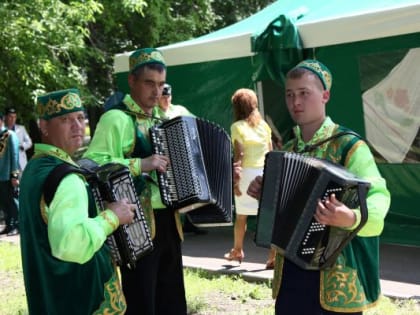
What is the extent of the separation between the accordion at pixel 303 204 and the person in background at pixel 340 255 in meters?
0.12

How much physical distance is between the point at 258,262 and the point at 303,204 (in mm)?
4291

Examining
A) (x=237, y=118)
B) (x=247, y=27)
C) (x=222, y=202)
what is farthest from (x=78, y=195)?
(x=247, y=27)

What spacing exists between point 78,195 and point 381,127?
17.3 feet

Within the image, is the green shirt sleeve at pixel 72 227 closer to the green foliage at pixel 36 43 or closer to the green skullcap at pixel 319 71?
the green skullcap at pixel 319 71

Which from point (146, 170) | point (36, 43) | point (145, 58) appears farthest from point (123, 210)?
point (36, 43)

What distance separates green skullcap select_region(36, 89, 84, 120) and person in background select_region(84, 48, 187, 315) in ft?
2.60

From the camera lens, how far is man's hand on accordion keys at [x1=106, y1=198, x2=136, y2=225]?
9.00 feet

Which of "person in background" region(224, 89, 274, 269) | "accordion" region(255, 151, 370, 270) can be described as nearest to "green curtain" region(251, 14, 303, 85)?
"person in background" region(224, 89, 274, 269)

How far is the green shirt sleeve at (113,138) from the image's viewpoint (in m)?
3.70

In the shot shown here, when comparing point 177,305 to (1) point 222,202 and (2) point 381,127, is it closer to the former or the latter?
(1) point 222,202

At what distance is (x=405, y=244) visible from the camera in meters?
7.13

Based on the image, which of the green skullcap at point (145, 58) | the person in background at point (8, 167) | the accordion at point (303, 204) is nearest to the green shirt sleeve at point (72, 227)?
the accordion at point (303, 204)

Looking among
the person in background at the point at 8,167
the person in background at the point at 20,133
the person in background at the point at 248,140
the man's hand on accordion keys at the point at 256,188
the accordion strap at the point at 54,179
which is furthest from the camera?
the person in background at the point at 20,133

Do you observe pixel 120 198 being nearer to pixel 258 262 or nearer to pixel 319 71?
pixel 319 71
